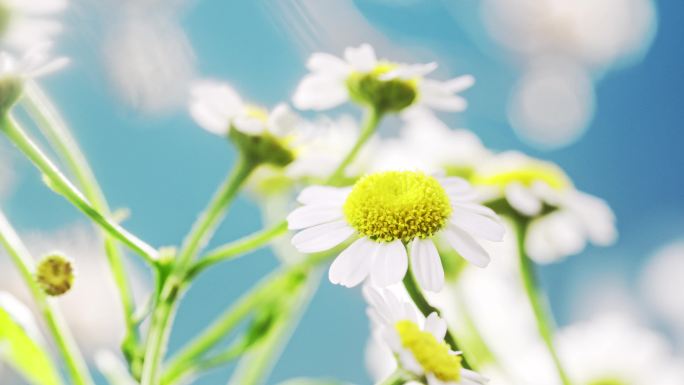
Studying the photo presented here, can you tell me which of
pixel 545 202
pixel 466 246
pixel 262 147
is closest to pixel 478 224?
Answer: pixel 466 246

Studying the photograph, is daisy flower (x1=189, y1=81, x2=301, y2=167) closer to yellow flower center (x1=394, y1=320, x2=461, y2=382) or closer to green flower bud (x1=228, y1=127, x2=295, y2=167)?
green flower bud (x1=228, y1=127, x2=295, y2=167)

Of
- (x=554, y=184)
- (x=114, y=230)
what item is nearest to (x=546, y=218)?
(x=554, y=184)

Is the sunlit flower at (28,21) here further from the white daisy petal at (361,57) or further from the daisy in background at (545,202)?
the daisy in background at (545,202)

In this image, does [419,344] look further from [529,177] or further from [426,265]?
[529,177]

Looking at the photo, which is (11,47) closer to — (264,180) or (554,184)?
(264,180)

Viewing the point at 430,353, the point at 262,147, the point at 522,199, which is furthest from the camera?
the point at 522,199

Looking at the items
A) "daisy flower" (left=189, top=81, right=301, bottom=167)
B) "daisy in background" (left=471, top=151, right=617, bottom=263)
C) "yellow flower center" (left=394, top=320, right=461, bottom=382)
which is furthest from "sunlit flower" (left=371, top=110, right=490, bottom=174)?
"yellow flower center" (left=394, top=320, right=461, bottom=382)
